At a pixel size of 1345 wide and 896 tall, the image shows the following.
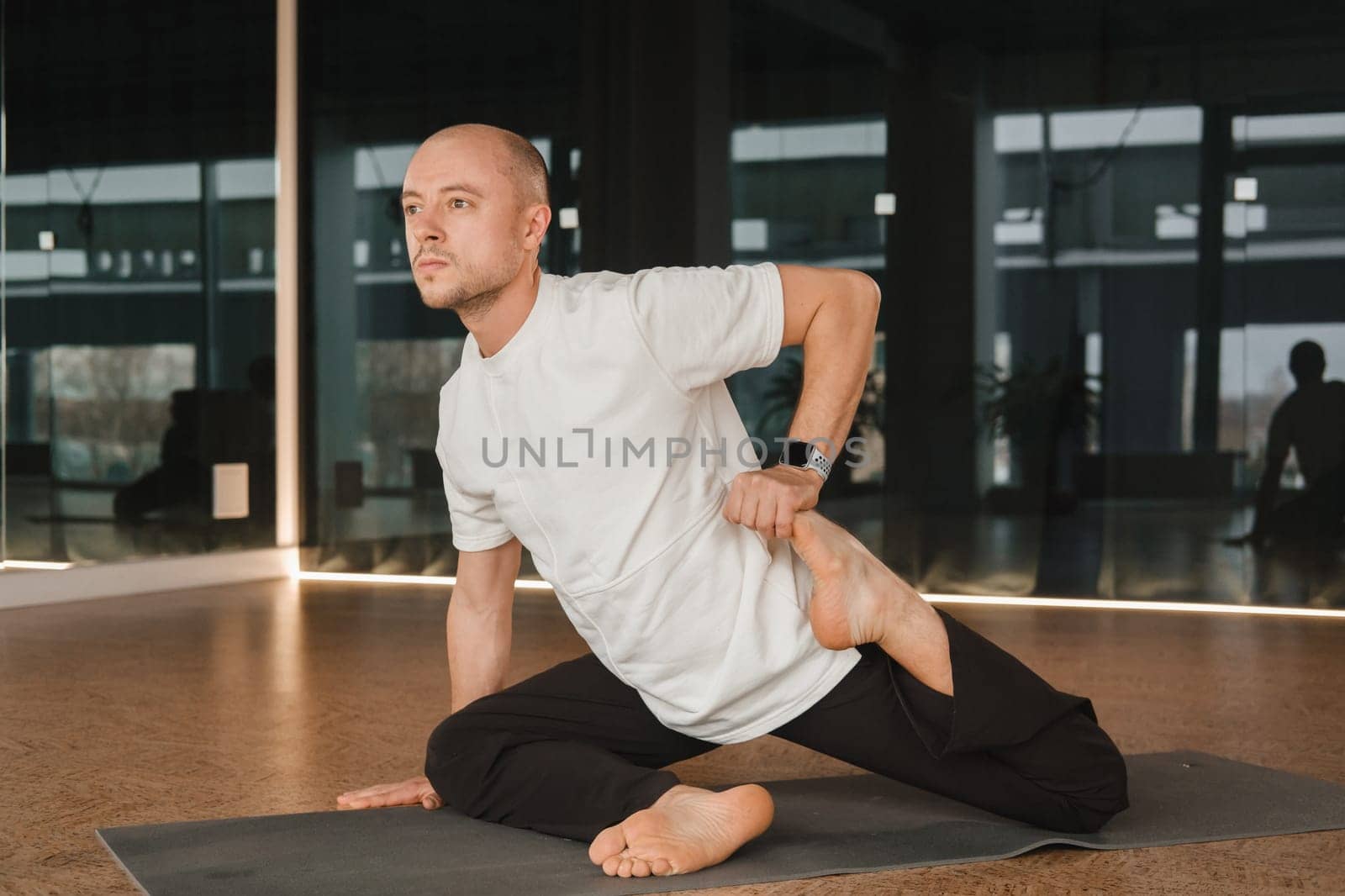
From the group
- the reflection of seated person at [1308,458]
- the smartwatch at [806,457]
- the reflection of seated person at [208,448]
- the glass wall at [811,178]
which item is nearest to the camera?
the smartwatch at [806,457]

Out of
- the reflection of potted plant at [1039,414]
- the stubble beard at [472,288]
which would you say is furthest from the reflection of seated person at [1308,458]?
the stubble beard at [472,288]

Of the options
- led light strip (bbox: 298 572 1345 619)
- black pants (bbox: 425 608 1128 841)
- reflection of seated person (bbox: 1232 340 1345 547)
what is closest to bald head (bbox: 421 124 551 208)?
black pants (bbox: 425 608 1128 841)

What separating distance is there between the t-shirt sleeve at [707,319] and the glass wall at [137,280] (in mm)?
3638

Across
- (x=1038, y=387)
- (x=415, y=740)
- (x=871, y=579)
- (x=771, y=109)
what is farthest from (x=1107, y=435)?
(x=871, y=579)

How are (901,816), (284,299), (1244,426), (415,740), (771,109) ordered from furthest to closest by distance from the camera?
(284,299) → (771,109) → (1244,426) → (415,740) → (901,816)

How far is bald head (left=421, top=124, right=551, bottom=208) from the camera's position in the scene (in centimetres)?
185

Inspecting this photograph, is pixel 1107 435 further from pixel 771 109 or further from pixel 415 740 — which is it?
pixel 415 740

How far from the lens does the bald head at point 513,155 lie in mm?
1851

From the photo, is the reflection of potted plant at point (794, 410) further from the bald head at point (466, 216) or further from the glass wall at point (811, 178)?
the bald head at point (466, 216)

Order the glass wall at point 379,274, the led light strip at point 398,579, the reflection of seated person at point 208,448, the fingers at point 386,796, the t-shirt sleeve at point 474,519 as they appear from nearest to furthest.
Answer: the t-shirt sleeve at point 474,519 < the fingers at point 386,796 < the reflection of seated person at point 208,448 < the led light strip at point 398,579 < the glass wall at point 379,274

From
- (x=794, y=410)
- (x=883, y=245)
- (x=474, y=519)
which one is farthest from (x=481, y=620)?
(x=883, y=245)

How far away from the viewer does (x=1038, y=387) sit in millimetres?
5070

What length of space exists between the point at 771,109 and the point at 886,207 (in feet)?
1.86

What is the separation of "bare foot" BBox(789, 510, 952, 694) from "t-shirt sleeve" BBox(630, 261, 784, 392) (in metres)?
0.23
